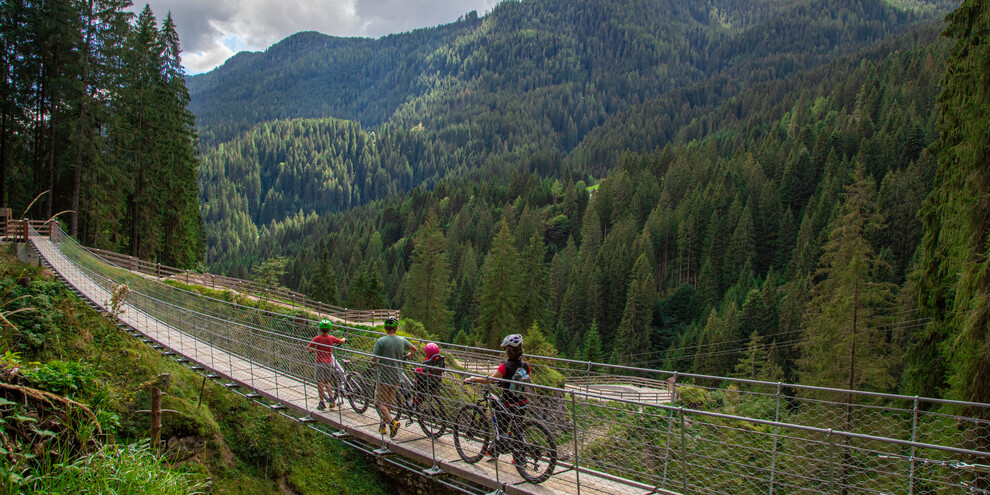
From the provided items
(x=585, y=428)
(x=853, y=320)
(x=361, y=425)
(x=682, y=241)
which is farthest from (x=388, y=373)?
(x=682, y=241)

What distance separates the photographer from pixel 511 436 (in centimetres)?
621

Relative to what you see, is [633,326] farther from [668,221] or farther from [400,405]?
[400,405]

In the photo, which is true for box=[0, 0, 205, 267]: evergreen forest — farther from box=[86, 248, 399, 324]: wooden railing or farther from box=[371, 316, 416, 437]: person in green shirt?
box=[371, 316, 416, 437]: person in green shirt

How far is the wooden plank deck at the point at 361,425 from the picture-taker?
6.01 meters

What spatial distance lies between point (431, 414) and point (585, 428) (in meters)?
2.11

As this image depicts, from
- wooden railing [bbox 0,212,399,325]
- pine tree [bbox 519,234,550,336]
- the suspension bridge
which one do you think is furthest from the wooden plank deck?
pine tree [bbox 519,234,550,336]

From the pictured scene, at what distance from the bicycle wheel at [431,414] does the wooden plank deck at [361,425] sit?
6.1 inches

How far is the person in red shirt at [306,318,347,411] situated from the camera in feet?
27.8

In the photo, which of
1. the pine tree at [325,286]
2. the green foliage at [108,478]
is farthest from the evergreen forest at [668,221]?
the green foliage at [108,478]

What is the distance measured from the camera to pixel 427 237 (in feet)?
164

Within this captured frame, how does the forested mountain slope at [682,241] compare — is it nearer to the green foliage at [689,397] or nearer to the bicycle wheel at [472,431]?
the green foliage at [689,397]

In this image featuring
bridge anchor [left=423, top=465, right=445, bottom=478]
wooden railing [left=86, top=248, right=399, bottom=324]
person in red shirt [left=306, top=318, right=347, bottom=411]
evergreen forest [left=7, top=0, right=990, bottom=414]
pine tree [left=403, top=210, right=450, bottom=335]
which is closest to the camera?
bridge anchor [left=423, top=465, right=445, bottom=478]

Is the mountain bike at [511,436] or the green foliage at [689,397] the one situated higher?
the mountain bike at [511,436]

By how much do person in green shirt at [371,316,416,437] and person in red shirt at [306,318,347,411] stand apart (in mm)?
1100
